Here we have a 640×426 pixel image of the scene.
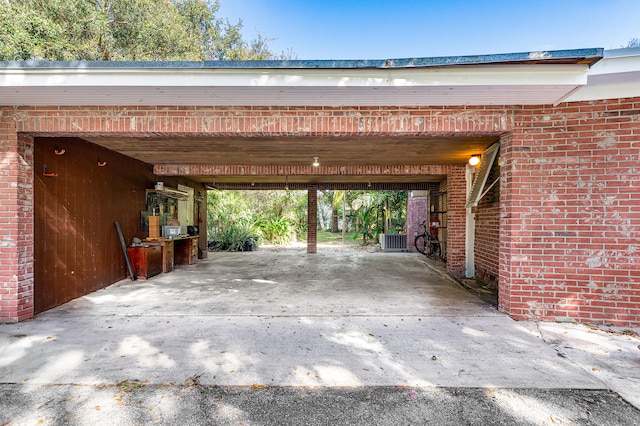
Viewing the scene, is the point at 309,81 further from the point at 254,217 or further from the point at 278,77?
the point at 254,217

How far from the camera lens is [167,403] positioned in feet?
7.04

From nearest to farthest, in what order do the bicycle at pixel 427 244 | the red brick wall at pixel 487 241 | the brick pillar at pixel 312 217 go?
the red brick wall at pixel 487 241 < the bicycle at pixel 427 244 < the brick pillar at pixel 312 217

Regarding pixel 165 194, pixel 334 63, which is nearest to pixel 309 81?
pixel 334 63

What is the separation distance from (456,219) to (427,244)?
386 centimetres

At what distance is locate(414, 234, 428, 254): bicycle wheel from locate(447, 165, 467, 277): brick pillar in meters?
4.00

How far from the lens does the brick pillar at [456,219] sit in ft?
24.1

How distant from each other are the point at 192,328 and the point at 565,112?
16.9ft

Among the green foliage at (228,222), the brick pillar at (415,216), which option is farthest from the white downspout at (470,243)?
the green foliage at (228,222)

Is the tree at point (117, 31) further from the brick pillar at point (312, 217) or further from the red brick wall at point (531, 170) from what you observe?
the red brick wall at point (531, 170)

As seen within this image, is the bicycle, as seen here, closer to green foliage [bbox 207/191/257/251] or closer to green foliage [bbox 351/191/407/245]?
green foliage [bbox 351/191/407/245]

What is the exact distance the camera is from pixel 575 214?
11.9ft

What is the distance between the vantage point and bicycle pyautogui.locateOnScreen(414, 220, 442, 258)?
1038 cm

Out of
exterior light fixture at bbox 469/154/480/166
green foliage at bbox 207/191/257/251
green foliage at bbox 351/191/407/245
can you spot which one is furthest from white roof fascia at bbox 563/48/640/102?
green foliage at bbox 207/191/257/251

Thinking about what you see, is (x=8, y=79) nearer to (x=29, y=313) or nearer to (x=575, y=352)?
(x=29, y=313)
